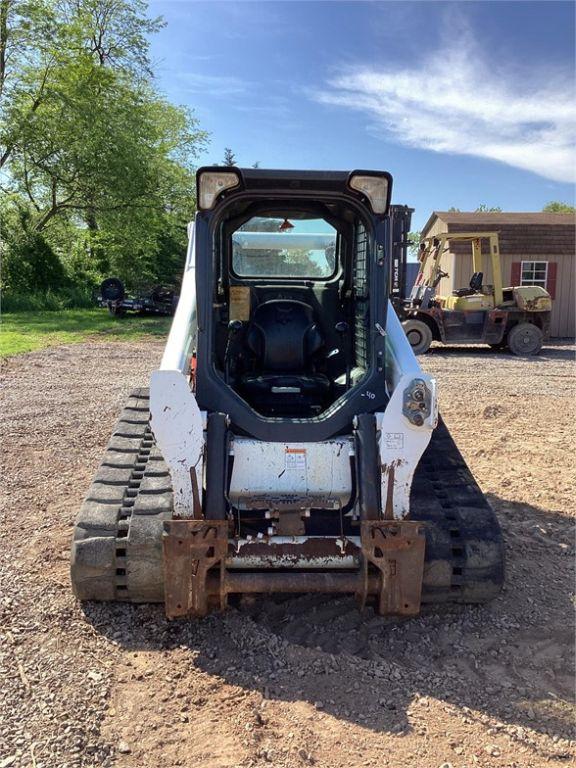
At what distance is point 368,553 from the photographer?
10.4 feet

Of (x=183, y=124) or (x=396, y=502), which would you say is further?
(x=183, y=124)

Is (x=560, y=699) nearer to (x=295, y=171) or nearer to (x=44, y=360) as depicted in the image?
(x=295, y=171)

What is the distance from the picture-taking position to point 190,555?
3117 millimetres

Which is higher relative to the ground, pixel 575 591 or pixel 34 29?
pixel 34 29

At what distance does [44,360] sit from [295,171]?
9.88m

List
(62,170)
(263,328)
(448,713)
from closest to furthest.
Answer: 1. (448,713)
2. (263,328)
3. (62,170)

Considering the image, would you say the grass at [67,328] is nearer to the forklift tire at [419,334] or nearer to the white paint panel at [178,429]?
the forklift tire at [419,334]

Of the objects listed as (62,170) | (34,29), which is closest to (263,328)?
(62,170)

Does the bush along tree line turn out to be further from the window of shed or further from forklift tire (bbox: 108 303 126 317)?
the window of shed

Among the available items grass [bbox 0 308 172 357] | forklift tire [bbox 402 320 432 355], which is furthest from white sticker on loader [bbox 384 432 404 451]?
forklift tire [bbox 402 320 432 355]

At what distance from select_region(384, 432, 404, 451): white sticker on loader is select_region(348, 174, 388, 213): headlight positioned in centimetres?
120

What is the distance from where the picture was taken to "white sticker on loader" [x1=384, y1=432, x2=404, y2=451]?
325cm

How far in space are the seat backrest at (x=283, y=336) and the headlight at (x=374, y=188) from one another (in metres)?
1.39

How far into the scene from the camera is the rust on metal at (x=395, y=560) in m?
3.16
